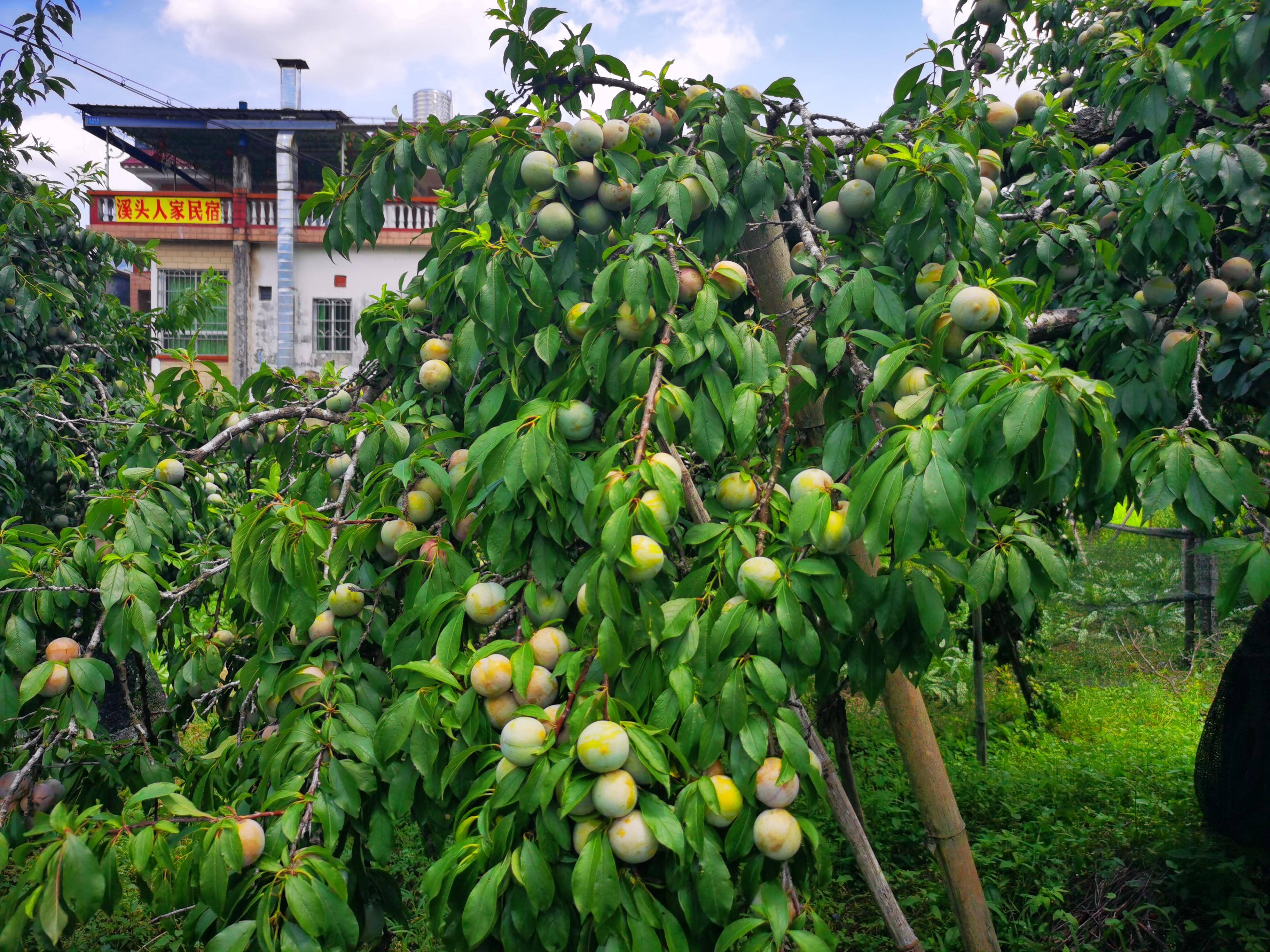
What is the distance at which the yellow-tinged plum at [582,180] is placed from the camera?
138 centimetres

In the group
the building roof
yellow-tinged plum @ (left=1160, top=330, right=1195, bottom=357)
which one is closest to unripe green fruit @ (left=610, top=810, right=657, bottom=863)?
yellow-tinged plum @ (left=1160, top=330, right=1195, bottom=357)

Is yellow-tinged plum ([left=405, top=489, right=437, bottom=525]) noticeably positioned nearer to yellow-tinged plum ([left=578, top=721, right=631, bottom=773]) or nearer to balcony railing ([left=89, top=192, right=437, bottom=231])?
yellow-tinged plum ([left=578, top=721, right=631, bottom=773])

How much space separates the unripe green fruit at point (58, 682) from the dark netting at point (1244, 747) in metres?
3.12

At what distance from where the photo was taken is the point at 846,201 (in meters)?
1.50

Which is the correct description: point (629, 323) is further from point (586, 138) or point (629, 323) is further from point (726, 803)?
point (726, 803)

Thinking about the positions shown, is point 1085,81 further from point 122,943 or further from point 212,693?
point 122,943

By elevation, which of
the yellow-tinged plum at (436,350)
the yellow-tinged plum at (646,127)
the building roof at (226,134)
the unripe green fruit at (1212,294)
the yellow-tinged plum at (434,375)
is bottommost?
the yellow-tinged plum at (434,375)

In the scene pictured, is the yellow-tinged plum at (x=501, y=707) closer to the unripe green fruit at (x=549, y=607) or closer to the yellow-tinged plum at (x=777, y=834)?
the unripe green fruit at (x=549, y=607)

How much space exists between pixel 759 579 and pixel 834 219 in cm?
80

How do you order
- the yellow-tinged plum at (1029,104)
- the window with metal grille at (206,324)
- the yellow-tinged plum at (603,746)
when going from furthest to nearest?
the window with metal grille at (206,324) → the yellow-tinged plum at (1029,104) → the yellow-tinged plum at (603,746)

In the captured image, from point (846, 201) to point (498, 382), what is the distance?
2.25 ft

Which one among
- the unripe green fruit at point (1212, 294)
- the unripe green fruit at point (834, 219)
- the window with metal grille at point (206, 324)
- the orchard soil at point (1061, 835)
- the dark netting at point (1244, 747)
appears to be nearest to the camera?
the unripe green fruit at point (834, 219)

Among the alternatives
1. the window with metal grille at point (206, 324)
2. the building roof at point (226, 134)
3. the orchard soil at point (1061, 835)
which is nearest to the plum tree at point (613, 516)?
the orchard soil at point (1061, 835)

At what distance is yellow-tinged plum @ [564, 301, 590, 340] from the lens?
1.30m
